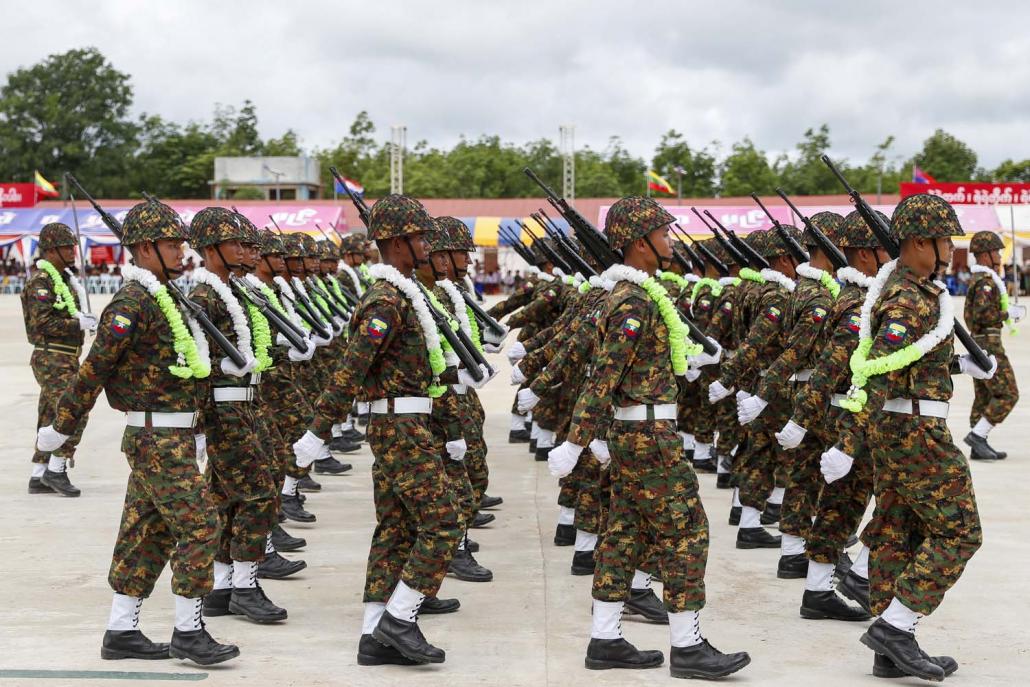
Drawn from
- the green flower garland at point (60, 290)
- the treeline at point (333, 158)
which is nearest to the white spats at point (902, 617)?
the green flower garland at point (60, 290)

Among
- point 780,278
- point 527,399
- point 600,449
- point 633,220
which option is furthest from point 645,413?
point 780,278

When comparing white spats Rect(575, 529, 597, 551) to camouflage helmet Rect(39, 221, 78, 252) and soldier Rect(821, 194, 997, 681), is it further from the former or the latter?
camouflage helmet Rect(39, 221, 78, 252)

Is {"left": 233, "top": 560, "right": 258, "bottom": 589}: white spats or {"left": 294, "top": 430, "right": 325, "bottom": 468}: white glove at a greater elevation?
{"left": 294, "top": 430, "right": 325, "bottom": 468}: white glove

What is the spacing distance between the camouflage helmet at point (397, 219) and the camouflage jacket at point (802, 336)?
259 cm

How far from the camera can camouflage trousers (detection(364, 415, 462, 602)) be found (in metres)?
6.30

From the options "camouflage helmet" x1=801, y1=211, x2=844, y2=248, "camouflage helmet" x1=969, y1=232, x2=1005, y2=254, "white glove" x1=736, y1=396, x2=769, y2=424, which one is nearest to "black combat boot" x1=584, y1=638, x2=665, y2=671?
"white glove" x1=736, y1=396, x2=769, y2=424

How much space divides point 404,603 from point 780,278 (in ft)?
13.5

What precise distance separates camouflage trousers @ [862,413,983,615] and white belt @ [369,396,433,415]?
2.17 meters

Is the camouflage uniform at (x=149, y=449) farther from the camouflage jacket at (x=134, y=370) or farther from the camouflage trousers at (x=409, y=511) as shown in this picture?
the camouflage trousers at (x=409, y=511)

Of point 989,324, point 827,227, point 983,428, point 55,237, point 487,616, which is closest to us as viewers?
point 487,616

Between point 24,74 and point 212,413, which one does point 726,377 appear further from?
point 24,74

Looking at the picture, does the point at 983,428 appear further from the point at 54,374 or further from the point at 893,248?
the point at 54,374

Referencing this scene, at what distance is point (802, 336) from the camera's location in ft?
26.5

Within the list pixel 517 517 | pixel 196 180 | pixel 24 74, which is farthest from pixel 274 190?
pixel 517 517
